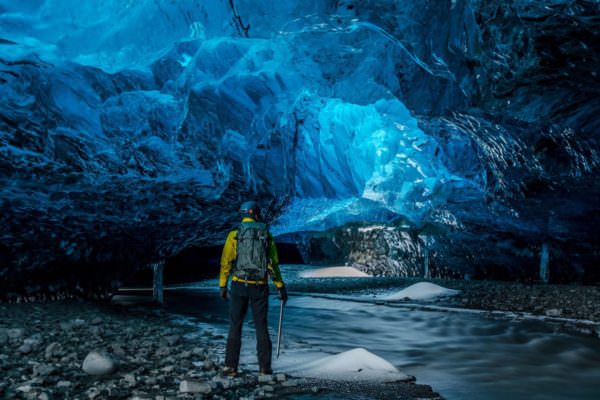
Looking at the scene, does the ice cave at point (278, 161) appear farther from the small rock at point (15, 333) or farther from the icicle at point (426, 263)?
the icicle at point (426, 263)

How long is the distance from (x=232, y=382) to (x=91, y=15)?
6.00 metres

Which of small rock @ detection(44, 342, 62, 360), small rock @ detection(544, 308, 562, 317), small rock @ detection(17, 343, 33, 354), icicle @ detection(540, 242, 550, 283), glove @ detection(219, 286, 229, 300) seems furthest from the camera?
icicle @ detection(540, 242, 550, 283)

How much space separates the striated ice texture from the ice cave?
0.14ft

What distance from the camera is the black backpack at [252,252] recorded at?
4609 millimetres

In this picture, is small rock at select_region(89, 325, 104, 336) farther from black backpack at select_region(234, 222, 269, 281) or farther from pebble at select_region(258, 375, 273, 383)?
pebble at select_region(258, 375, 273, 383)

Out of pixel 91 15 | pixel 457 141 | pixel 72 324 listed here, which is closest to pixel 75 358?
pixel 72 324

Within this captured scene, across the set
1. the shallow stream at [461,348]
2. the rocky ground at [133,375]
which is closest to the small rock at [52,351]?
the rocky ground at [133,375]

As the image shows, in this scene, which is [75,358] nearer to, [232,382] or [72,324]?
[232,382]

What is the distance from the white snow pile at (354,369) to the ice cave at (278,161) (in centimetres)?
3

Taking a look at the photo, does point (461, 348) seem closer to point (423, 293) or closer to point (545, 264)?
point (423, 293)

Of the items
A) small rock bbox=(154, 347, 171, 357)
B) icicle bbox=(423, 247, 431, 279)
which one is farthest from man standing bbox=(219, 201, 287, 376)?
icicle bbox=(423, 247, 431, 279)

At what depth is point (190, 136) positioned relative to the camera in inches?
373

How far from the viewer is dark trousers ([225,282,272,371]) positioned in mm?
4461

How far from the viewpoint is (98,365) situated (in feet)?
14.1
